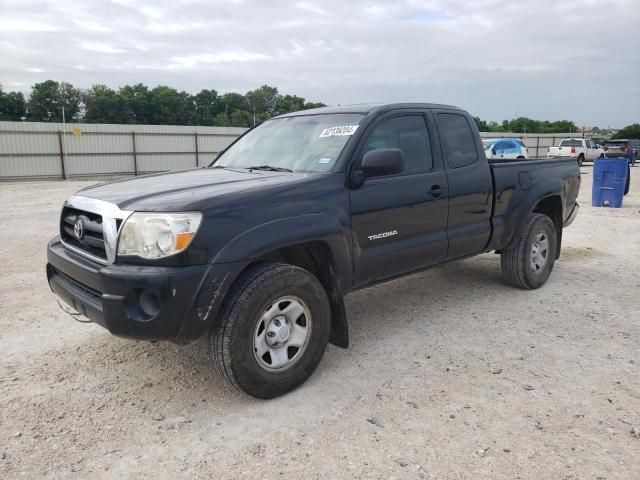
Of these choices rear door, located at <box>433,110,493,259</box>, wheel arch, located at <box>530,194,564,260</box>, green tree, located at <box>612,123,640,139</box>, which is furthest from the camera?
green tree, located at <box>612,123,640,139</box>

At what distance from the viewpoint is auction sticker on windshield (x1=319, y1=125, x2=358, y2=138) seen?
12.9 ft

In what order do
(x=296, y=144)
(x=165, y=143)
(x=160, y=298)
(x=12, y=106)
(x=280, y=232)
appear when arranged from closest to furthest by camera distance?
(x=160, y=298) → (x=280, y=232) → (x=296, y=144) → (x=165, y=143) → (x=12, y=106)

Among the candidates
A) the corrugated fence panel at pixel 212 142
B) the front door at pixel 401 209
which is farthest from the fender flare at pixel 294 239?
the corrugated fence panel at pixel 212 142

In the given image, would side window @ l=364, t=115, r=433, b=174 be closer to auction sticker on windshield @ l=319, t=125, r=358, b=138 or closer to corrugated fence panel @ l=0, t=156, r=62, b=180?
auction sticker on windshield @ l=319, t=125, r=358, b=138

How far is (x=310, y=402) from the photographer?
10.9 feet

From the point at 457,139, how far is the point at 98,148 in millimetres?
22492

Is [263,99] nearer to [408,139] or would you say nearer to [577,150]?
[577,150]

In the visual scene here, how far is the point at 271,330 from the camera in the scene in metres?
3.27

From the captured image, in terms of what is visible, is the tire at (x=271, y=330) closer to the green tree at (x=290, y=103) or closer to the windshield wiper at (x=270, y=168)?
the windshield wiper at (x=270, y=168)

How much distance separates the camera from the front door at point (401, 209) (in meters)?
3.81

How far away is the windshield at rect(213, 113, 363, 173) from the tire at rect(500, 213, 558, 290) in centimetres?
242

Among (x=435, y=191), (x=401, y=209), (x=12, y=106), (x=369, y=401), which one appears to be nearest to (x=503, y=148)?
(x=435, y=191)

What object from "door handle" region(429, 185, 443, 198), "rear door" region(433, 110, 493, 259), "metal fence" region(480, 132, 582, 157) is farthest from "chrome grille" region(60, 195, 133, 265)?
"metal fence" region(480, 132, 582, 157)

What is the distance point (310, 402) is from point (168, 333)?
101 cm
